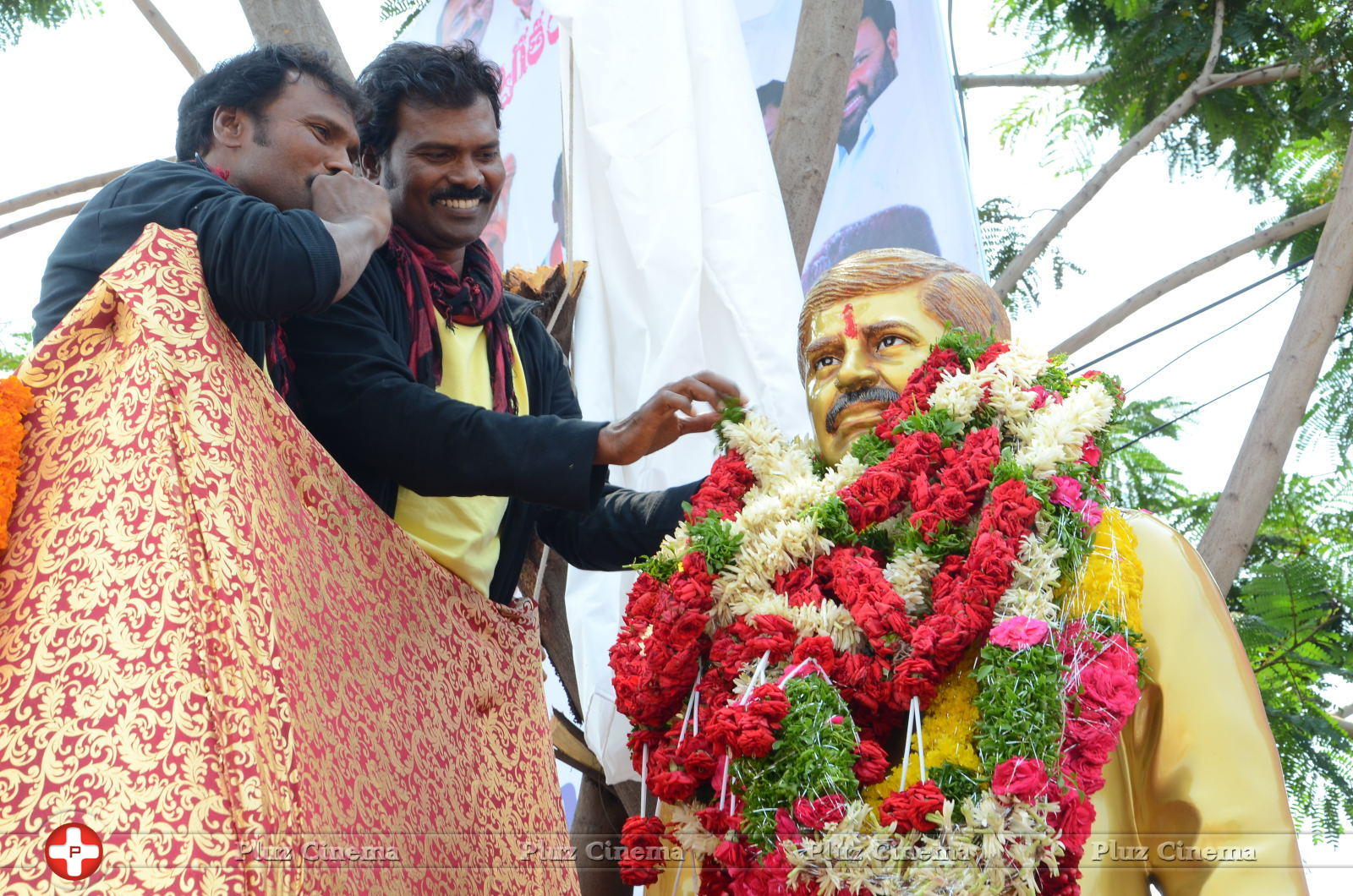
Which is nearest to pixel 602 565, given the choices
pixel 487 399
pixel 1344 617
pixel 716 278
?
pixel 487 399

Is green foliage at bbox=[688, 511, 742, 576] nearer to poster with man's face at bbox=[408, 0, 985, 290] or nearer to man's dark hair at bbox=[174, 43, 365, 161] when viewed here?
man's dark hair at bbox=[174, 43, 365, 161]

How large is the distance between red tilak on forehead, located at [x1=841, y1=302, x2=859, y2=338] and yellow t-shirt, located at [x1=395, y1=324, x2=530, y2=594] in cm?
91

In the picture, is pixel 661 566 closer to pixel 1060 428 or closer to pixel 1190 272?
pixel 1060 428

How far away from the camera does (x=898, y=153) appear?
595 centimetres

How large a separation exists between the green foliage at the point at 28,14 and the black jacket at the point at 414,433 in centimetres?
317

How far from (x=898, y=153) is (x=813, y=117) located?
4.10ft

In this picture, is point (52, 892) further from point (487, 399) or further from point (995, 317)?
point (995, 317)

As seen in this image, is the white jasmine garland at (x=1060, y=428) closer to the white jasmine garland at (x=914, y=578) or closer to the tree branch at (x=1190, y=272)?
the white jasmine garland at (x=914, y=578)

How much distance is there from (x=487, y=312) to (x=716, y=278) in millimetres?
899

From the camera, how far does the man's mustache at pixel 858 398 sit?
338 cm

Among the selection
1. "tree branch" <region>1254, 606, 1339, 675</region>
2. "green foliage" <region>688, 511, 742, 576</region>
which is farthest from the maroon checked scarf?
"tree branch" <region>1254, 606, 1339, 675</region>

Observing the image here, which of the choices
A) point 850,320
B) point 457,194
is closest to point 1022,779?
point 850,320

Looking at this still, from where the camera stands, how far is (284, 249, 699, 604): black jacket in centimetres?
312

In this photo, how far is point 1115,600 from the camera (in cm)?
296
